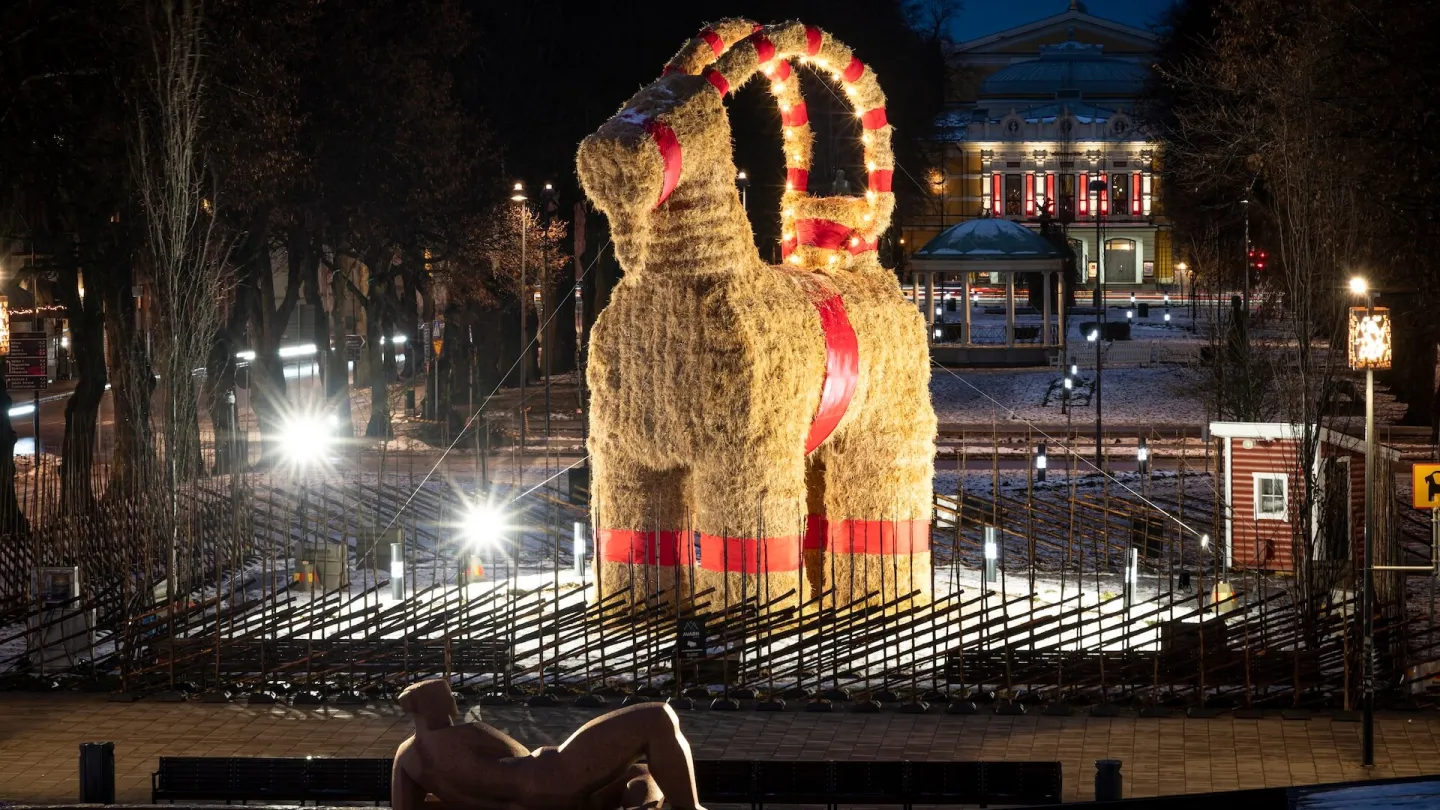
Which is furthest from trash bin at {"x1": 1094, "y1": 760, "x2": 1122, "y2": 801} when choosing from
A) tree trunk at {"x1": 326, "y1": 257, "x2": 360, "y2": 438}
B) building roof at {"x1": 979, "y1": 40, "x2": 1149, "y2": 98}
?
building roof at {"x1": 979, "y1": 40, "x2": 1149, "y2": 98}

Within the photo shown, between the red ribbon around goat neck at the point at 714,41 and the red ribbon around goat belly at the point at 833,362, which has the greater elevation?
the red ribbon around goat neck at the point at 714,41

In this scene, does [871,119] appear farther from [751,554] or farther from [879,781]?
[879,781]

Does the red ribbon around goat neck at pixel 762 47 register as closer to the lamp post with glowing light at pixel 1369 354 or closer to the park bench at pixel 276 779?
the lamp post with glowing light at pixel 1369 354

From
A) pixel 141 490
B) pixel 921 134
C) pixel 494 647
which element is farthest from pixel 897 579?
pixel 921 134

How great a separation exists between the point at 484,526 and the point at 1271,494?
9007 millimetres

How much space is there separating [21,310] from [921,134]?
3076 cm

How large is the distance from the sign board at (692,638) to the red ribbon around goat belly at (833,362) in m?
2.34

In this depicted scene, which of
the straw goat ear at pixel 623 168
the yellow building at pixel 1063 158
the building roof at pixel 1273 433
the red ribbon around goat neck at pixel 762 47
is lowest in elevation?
the building roof at pixel 1273 433

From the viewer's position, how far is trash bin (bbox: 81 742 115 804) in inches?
565

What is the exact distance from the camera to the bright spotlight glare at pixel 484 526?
24.5 metres

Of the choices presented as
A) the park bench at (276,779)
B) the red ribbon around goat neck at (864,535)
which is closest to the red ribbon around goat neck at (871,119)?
the red ribbon around goat neck at (864,535)

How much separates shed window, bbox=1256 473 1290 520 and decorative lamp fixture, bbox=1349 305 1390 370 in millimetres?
8702

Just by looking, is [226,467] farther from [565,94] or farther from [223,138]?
[565,94]

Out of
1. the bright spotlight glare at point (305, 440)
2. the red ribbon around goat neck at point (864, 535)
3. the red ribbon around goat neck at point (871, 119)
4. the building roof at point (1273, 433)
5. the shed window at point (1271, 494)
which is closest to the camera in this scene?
the red ribbon around goat neck at point (864, 535)
